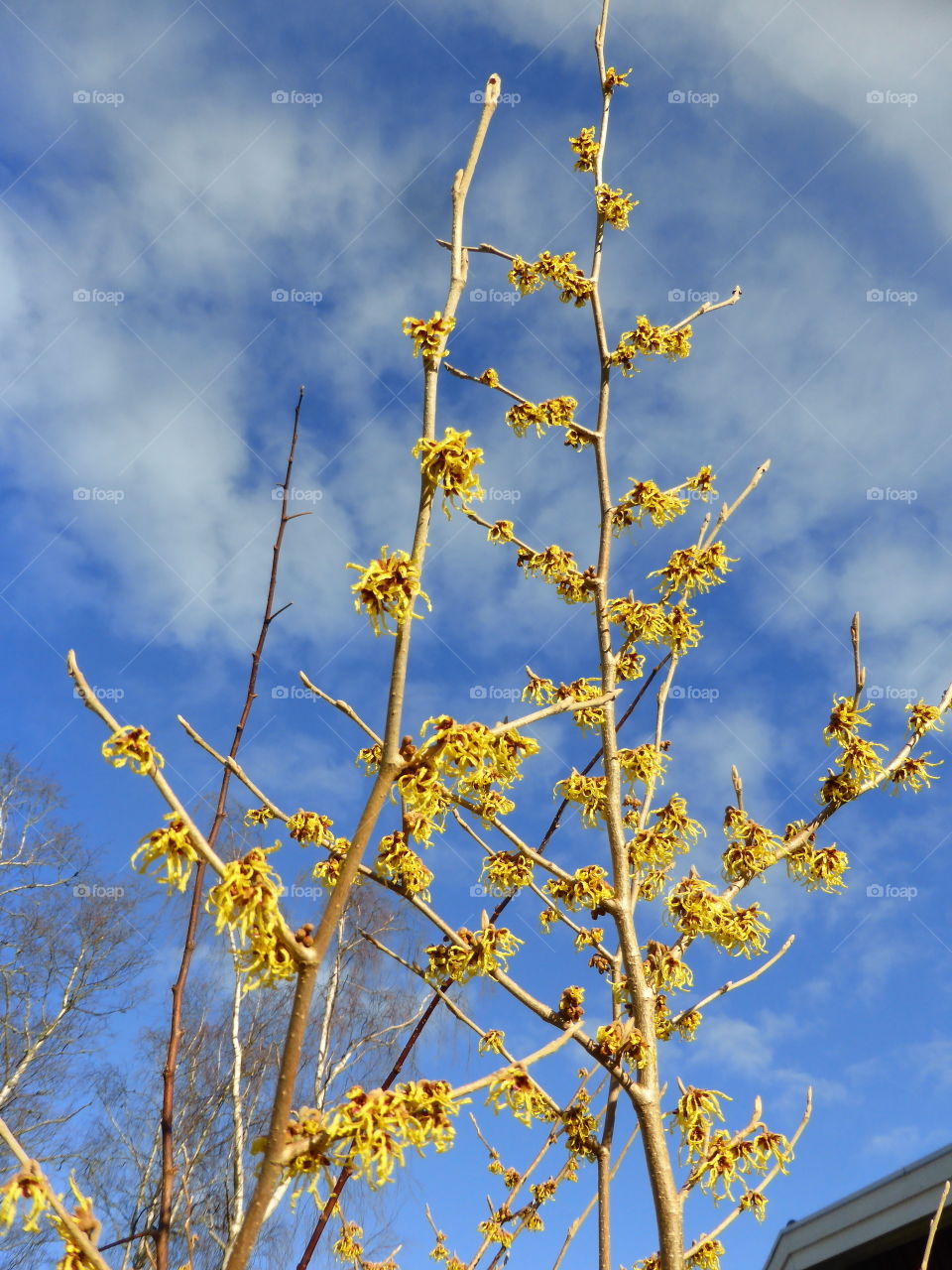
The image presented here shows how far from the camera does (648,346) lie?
536cm

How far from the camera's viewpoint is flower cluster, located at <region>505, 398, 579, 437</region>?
200 inches

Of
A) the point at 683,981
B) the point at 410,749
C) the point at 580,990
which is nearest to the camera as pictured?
the point at 410,749

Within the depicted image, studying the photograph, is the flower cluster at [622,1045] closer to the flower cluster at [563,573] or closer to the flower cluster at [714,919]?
the flower cluster at [714,919]

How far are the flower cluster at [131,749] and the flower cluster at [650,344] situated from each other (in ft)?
14.2

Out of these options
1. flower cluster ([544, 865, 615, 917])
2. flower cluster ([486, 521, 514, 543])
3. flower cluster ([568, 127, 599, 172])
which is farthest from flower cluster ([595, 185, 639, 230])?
flower cluster ([544, 865, 615, 917])

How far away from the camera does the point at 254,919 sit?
1.75 metres

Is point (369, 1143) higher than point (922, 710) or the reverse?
the reverse

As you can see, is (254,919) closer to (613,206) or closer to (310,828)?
(310,828)

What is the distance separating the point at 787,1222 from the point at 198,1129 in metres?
13.1

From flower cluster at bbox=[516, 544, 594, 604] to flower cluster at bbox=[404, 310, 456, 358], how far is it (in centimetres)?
239

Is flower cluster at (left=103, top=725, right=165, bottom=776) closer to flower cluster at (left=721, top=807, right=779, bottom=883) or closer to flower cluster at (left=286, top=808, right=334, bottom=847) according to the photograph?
flower cluster at (left=286, top=808, right=334, bottom=847)

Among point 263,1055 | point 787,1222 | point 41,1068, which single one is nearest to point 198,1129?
point 263,1055

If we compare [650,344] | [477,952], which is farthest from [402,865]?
[650,344]

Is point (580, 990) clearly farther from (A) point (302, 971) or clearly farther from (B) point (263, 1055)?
(B) point (263, 1055)
